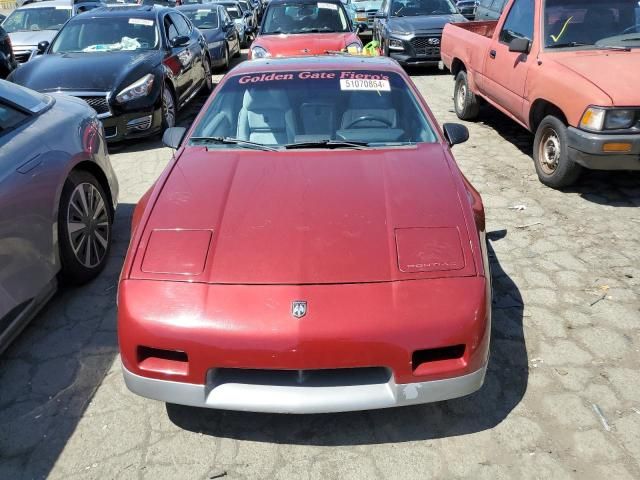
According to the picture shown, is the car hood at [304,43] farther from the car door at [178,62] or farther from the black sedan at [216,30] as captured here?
the black sedan at [216,30]

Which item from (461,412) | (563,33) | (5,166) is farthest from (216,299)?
(563,33)

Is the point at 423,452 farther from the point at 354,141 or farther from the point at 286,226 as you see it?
the point at 354,141

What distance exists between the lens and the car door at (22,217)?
110 inches

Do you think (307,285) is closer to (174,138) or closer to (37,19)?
(174,138)

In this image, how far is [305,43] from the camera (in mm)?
8312

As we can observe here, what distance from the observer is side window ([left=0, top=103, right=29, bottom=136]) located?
10.9 feet

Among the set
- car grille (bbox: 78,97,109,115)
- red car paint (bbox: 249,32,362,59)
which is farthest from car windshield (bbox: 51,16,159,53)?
red car paint (bbox: 249,32,362,59)

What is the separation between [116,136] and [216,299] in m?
5.02

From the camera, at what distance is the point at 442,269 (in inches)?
92.1

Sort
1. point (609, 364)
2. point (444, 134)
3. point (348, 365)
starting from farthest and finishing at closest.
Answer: point (444, 134)
point (609, 364)
point (348, 365)

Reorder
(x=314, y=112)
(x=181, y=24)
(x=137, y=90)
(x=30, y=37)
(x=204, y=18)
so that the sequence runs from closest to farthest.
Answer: (x=314, y=112) → (x=137, y=90) → (x=181, y=24) → (x=30, y=37) → (x=204, y=18)

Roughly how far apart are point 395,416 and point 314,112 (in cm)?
198

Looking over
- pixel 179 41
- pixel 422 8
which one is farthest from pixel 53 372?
pixel 422 8

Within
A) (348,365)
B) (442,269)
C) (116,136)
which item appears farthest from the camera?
(116,136)
